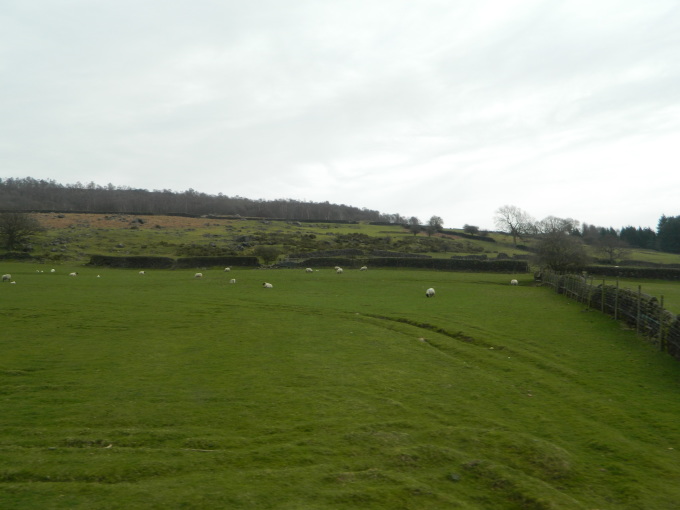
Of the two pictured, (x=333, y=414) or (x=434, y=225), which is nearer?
(x=333, y=414)

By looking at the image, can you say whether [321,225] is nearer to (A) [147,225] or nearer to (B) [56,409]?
(A) [147,225]

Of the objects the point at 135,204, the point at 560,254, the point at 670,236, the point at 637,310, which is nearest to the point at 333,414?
the point at 637,310

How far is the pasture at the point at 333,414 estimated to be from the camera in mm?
6766

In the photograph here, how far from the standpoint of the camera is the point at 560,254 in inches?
1799

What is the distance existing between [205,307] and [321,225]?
8683cm

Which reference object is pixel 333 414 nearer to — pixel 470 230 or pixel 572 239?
pixel 572 239

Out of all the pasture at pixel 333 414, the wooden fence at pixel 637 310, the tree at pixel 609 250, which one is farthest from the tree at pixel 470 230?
the pasture at pixel 333 414

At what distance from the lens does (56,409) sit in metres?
9.65

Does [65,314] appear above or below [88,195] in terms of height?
below

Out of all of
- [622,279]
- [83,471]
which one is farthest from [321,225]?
[83,471]

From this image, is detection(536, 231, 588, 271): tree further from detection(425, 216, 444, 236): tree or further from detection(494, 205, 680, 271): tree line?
detection(425, 216, 444, 236): tree

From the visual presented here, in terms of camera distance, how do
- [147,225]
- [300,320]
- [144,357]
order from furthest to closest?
1. [147,225]
2. [300,320]
3. [144,357]

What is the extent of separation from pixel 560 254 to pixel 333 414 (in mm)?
42153

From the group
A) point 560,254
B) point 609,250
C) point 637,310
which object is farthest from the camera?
point 609,250
